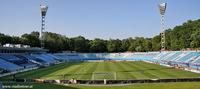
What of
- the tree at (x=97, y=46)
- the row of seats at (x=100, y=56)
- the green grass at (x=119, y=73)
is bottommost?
the green grass at (x=119, y=73)

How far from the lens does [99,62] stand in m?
110

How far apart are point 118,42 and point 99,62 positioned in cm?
7066

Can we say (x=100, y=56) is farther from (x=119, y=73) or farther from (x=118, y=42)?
(x=119, y=73)

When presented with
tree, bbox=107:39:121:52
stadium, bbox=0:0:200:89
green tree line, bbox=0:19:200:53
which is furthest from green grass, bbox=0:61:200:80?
tree, bbox=107:39:121:52

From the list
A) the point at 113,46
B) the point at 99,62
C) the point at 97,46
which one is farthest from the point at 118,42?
the point at 99,62

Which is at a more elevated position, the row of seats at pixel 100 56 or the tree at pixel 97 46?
the tree at pixel 97 46

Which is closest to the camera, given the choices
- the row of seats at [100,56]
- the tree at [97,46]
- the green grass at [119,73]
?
the green grass at [119,73]

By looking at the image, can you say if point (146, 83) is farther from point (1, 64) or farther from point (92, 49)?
point (92, 49)

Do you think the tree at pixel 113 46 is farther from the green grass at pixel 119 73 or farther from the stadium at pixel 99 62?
the green grass at pixel 119 73

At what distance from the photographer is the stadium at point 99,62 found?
41.7 m

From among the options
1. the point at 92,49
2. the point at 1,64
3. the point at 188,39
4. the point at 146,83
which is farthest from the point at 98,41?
the point at 146,83

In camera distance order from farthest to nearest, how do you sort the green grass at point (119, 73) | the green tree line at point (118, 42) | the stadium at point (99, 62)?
the green tree line at point (118, 42) < the green grass at point (119, 73) < the stadium at point (99, 62)

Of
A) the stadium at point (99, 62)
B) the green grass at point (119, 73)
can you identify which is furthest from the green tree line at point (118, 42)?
the green grass at point (119, 73)

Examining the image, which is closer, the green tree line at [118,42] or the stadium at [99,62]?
the stadium at [99,62]
